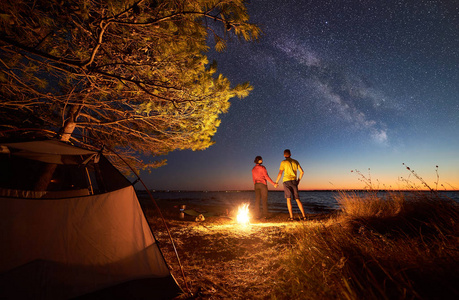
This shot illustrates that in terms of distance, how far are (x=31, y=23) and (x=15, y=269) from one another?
3763mm

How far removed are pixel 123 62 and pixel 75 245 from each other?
2818 millimetres

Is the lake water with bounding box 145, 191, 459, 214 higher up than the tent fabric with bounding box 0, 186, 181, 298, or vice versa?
the tent fabric with bounding box 0, 186, 181, 298

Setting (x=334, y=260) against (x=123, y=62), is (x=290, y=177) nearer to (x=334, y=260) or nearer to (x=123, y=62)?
(x=334, y=260)

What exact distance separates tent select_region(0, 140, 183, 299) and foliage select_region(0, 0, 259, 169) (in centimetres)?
107

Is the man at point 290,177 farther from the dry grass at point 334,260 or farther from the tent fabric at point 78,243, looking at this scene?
the tent fabric at point 78,243

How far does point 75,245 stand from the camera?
2.36m

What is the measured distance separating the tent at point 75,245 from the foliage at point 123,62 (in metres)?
1.07

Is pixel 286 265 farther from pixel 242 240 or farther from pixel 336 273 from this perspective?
pixel 242 240

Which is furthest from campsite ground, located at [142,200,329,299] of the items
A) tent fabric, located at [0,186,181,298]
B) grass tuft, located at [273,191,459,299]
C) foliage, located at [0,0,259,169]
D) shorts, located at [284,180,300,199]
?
foliage, located at [0,0,259,169]

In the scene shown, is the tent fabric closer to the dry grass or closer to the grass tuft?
the dry grass

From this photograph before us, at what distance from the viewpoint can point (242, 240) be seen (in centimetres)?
405

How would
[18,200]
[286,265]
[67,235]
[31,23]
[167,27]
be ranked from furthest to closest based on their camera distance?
[167,27]
[31,23]
[286,265]
[67,235]
[18,200]

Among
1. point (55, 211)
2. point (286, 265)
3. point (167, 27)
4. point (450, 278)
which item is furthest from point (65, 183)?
point (450, 278)

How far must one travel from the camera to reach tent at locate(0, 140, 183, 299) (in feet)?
6.64
